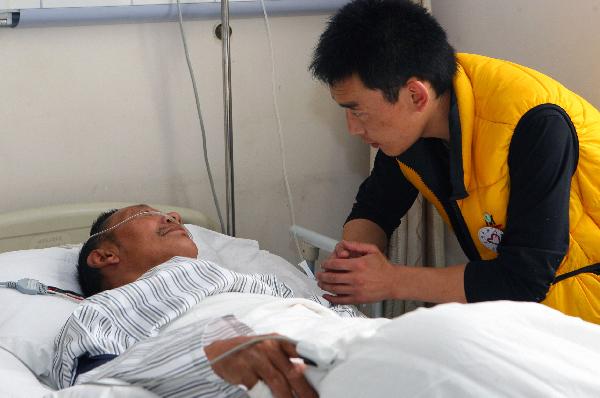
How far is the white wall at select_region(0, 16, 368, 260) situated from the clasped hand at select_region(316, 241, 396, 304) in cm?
106

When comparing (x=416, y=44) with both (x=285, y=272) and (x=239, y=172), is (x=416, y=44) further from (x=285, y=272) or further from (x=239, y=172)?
(x=239, y=172)

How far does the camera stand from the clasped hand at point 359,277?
2186mm

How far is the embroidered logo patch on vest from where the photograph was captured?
217 centimetres

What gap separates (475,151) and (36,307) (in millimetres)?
1131

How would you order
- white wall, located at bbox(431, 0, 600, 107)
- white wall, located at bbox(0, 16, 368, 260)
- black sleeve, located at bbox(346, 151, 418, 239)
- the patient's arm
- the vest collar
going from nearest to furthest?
the patient's arm < the vest collar < black sleeve, located at bbox(346, 151, 418, 239) < white wall, located at bbox(431, 0, 600, 107) < white wall, located at bbox(0, 16, 368, 260)

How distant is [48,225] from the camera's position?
275 cm

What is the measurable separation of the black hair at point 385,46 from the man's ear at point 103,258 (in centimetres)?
73

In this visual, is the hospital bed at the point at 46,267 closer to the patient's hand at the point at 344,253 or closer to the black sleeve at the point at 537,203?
the patient's hand at the point at 344,253

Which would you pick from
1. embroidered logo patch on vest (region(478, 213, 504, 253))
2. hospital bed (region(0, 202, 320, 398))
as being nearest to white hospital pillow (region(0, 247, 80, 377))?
hospital bed (region(0, 202, 320, 398))

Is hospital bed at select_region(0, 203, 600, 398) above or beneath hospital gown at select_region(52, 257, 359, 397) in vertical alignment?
above

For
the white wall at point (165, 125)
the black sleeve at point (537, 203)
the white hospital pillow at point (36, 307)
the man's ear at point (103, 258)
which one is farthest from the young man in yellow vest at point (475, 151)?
the white wall at point (165, 125)

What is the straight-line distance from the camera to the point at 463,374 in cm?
122

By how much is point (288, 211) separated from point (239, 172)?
0.83 feet

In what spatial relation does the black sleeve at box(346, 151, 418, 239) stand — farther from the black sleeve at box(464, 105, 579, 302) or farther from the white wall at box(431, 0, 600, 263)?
the white wall at box(431, 0, 600, 263)
